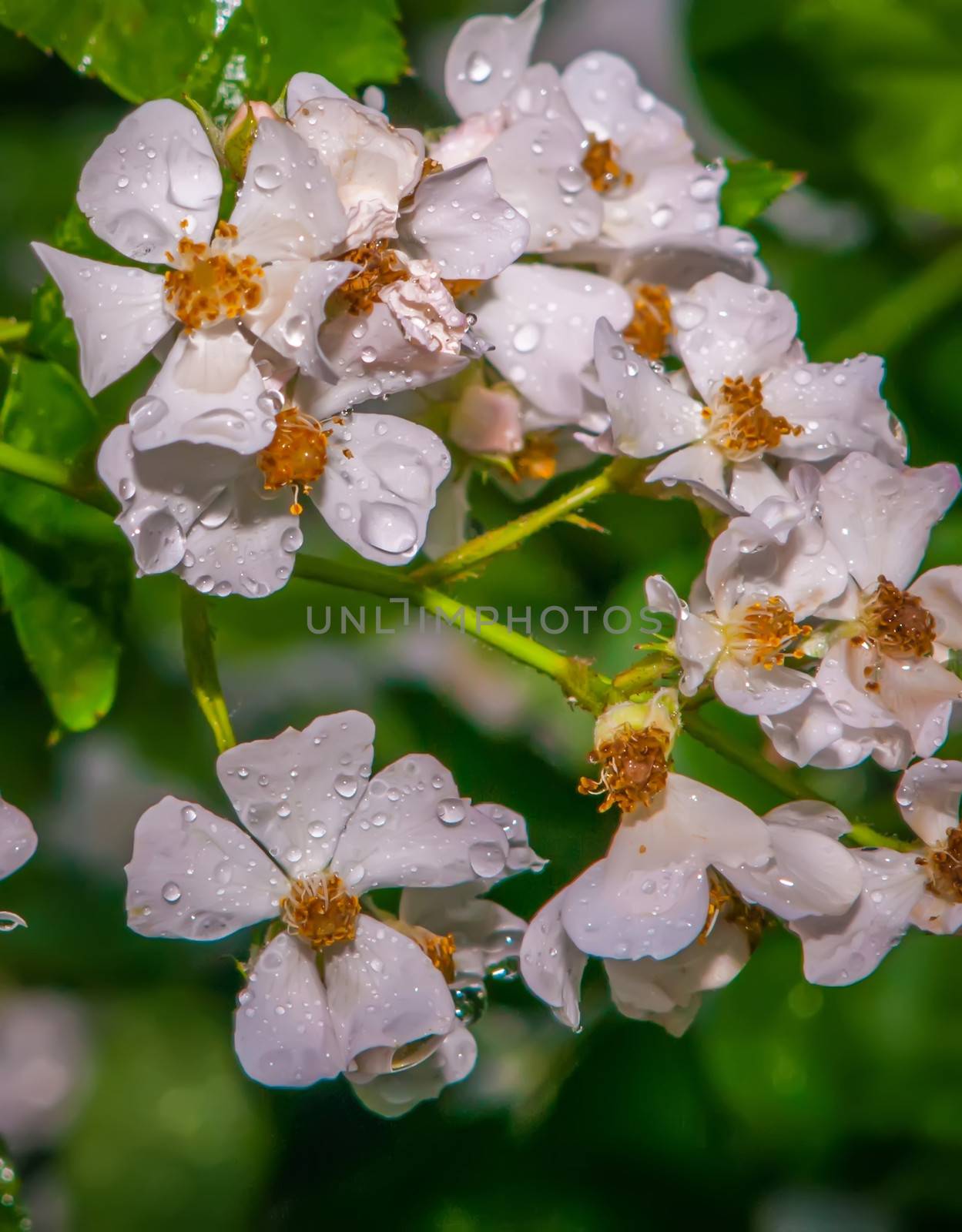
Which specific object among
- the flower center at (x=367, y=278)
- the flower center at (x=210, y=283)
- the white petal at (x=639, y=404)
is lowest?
the white petal at (x=639, y=404)

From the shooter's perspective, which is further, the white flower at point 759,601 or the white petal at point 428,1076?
the white petal at point 428,1076

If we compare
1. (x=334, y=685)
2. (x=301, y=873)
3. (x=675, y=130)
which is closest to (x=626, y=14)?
(x=675, y=130)

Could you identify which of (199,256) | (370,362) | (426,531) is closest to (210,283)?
(199,256)

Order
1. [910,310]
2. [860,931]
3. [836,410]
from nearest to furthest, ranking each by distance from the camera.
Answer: [860,931]
[836,410]
[910,310]

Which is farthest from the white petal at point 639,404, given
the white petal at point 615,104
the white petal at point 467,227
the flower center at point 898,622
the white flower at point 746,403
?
the white petal at point 615,104

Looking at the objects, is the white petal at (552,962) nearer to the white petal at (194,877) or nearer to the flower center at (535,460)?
the white petal at (194,877)

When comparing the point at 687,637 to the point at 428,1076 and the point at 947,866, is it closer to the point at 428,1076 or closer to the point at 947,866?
the point at 947,866
